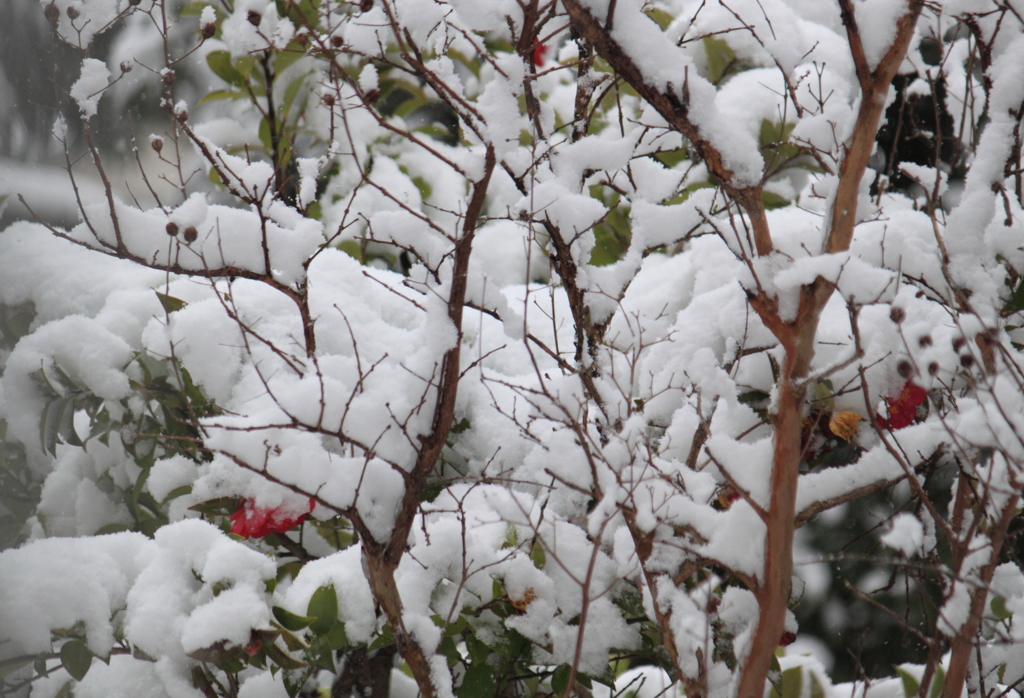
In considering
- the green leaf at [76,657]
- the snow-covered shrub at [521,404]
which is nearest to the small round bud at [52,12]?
the snow-covered shrub at [521,404]

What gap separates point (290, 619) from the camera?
2.67 feet

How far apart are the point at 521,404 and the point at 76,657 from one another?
0.60 metres

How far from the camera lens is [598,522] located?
0.71 m

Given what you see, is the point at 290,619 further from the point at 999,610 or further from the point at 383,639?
the point at 999,610

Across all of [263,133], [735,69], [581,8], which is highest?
[735,69]

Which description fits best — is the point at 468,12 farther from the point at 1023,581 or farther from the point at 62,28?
the point at 1023,581

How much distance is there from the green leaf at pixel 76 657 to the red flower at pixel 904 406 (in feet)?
3.00

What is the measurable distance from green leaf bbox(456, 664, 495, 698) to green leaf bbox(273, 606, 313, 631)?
0.69 ft

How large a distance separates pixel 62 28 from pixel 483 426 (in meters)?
0.83

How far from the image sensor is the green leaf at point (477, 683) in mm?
901

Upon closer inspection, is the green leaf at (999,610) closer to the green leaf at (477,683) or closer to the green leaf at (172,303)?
the green leaf at (477,683)

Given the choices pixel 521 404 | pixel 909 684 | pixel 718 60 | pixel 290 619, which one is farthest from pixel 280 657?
pixel 718 60

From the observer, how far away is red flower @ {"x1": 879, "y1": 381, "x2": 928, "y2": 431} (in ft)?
2.96

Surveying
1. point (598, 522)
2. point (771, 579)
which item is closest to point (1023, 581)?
point (771, 579)
